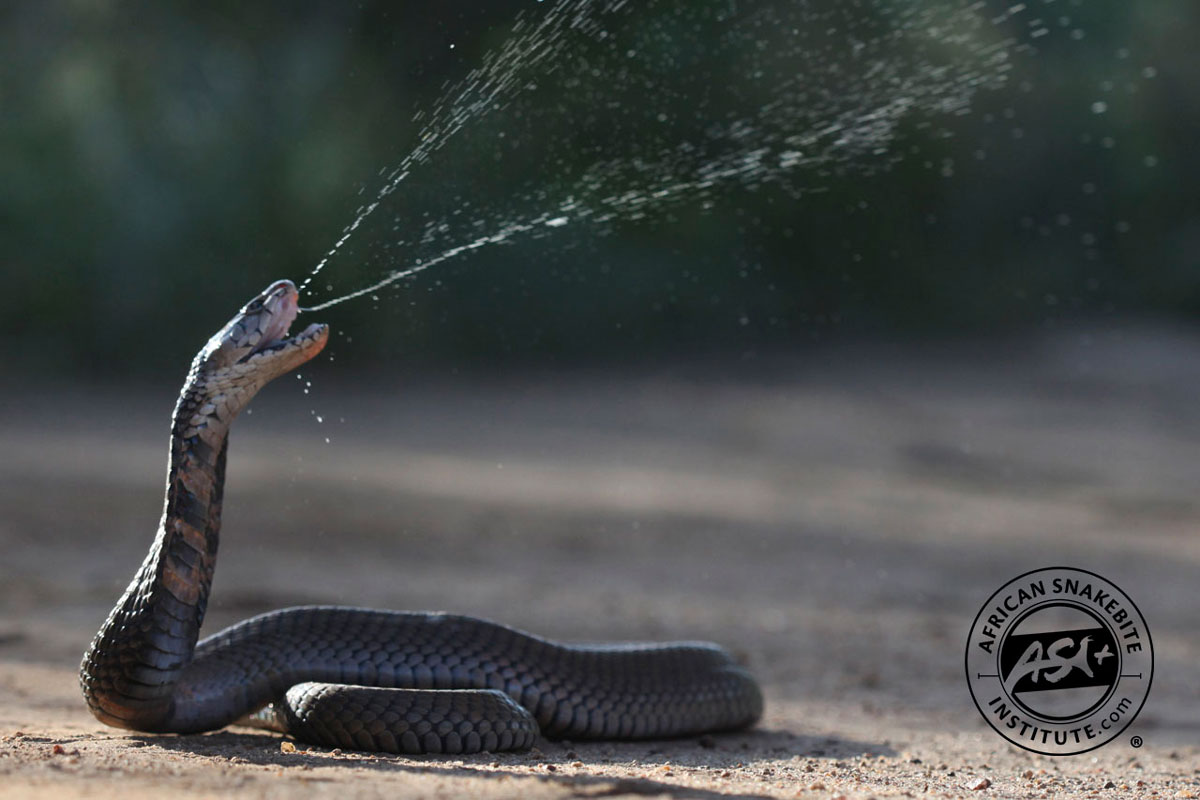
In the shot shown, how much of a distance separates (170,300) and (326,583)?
12064mm

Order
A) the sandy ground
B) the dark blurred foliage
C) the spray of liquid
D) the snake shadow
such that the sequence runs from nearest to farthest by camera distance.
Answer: the snake shadow < the sandy ground < the spray of liquid < the dark blurred foliage

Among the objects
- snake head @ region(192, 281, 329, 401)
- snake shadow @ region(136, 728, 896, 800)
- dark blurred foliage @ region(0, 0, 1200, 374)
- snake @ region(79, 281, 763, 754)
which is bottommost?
snake shadow @ region(136, 728, 896, 800)

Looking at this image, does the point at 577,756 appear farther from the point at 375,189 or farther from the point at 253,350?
the point at 375,189

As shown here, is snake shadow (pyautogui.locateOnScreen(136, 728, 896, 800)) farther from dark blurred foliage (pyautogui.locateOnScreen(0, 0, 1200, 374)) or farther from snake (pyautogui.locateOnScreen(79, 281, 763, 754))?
dark blurred foliage (pyautogui.locateOnScreen(0, 0, 1200, 374))

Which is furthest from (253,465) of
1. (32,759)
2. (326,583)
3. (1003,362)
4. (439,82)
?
Result: (1003,362)

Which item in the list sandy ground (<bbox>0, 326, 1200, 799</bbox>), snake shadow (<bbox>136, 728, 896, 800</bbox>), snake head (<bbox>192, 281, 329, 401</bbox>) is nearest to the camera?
snake shadow (<bbox>136, 728, 896, 800</bbox>)

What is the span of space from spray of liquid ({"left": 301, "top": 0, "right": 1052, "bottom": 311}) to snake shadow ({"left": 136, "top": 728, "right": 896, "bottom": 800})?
10571 millimetres

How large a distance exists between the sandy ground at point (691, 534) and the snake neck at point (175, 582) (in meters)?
0.23

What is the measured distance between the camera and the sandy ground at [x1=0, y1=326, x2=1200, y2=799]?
5031 millimetres

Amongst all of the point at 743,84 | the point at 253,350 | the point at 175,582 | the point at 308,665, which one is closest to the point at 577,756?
the point at 308,665

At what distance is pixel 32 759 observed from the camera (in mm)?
4293

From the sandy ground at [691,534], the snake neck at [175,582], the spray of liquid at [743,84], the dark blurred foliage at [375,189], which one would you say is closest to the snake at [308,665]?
the snake neck at [175,582]

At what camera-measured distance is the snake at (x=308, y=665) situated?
4.69m

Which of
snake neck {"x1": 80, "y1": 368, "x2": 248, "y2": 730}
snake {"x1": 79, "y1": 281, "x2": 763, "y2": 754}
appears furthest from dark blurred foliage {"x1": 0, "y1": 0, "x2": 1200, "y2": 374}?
snake neck {"x1": 80, "y1": 368, "x2": 248, "y2": 730}
